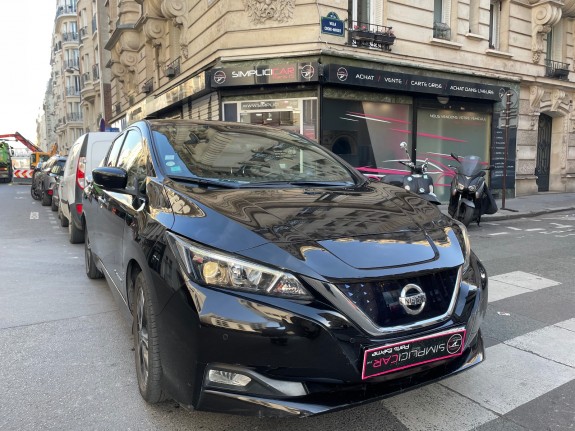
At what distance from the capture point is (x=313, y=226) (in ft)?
7.52

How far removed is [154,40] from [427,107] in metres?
12.0

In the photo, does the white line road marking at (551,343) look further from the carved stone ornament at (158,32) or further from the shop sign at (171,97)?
the carved stone ornament at (158,32)

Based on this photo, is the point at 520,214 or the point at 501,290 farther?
the point at 520,214

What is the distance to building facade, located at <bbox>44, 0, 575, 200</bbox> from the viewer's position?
1205cm

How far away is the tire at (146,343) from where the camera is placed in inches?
94.6

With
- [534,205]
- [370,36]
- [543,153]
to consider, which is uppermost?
[370,36]

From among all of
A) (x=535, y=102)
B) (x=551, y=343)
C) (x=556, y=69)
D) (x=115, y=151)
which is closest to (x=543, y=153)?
(x=535, y=102)

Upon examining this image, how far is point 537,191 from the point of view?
1694 cm

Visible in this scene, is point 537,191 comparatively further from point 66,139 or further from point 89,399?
point 66,139

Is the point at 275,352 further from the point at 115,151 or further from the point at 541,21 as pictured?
the point at 541,21

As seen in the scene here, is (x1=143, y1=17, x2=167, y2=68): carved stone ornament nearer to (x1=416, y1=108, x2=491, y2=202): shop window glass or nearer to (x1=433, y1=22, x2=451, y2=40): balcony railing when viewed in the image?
(x1=433, y1=22, x2=451, y2=40): balcony railing

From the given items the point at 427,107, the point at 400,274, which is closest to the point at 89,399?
the point at 400,274

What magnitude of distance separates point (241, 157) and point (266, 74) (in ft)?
30.5

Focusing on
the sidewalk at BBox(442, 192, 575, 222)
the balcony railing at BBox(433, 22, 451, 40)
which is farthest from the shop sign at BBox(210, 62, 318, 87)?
the sidewalk at BBox(442, 192, 575, 222)
